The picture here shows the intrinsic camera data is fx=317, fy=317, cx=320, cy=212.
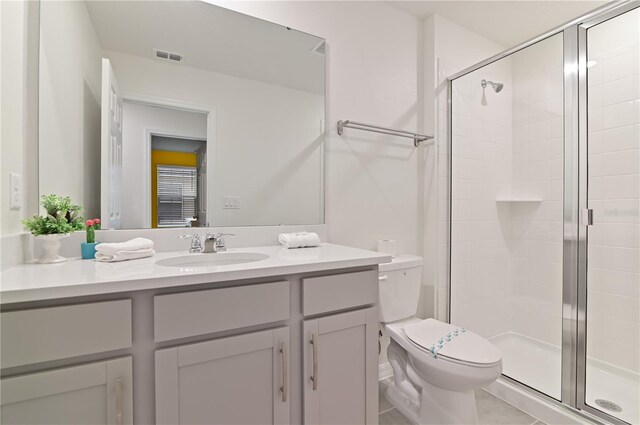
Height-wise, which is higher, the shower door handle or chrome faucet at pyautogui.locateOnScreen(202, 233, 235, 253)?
the shower door handle

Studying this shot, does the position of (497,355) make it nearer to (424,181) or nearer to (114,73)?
(424,181)

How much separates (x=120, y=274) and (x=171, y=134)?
2.56 feet

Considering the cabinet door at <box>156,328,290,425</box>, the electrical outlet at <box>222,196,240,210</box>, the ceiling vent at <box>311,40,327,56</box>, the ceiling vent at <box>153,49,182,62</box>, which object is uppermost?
the ceiling vent at <box>311,40,327,56</box>

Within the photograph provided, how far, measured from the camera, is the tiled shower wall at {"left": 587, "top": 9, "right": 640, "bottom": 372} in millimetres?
1801

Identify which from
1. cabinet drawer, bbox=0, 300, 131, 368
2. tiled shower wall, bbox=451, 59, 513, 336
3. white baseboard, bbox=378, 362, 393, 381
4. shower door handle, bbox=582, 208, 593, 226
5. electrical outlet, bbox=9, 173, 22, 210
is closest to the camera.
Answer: cabinet drawer, bbox=0, 300, 131, 368

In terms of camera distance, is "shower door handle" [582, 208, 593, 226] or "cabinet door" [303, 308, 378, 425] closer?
"cabinet door" [303, 308, 378, 425]

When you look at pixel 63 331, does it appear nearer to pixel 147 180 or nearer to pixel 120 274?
pixel 120 274

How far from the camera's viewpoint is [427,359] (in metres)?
1.46

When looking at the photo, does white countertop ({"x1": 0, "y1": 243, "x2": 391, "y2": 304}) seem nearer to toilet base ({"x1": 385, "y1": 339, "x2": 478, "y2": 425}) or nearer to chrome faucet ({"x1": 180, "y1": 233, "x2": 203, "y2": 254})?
chrome faucet ({"x1": 180, "y1": 233, "x2": 203, "y2": 254})

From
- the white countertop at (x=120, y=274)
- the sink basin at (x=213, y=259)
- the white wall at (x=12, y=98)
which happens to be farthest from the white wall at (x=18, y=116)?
the sink basin at (x=213, y=259)

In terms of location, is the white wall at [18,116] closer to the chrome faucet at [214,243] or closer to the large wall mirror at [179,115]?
the large wall mirror at [179,115]

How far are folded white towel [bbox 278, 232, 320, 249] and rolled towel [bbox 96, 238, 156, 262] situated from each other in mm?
598

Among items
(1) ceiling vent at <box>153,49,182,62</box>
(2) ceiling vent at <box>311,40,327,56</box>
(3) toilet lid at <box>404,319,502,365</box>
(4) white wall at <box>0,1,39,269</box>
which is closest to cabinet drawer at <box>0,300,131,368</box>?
(4) white wall at <box>0,1,39,269</box>

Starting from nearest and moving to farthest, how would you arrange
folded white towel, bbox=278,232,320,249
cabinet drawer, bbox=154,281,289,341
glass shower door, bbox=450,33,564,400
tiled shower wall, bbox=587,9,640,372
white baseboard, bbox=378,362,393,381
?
cabinet drawer, bbox=154,281,289,341
folded white towel, bbox=278,232,320,249
tiled shower wall, bbox=587,9,640,372
white baseboard, bbox=378,362,393,381
glass shower door, bbox=450,33,564,400
